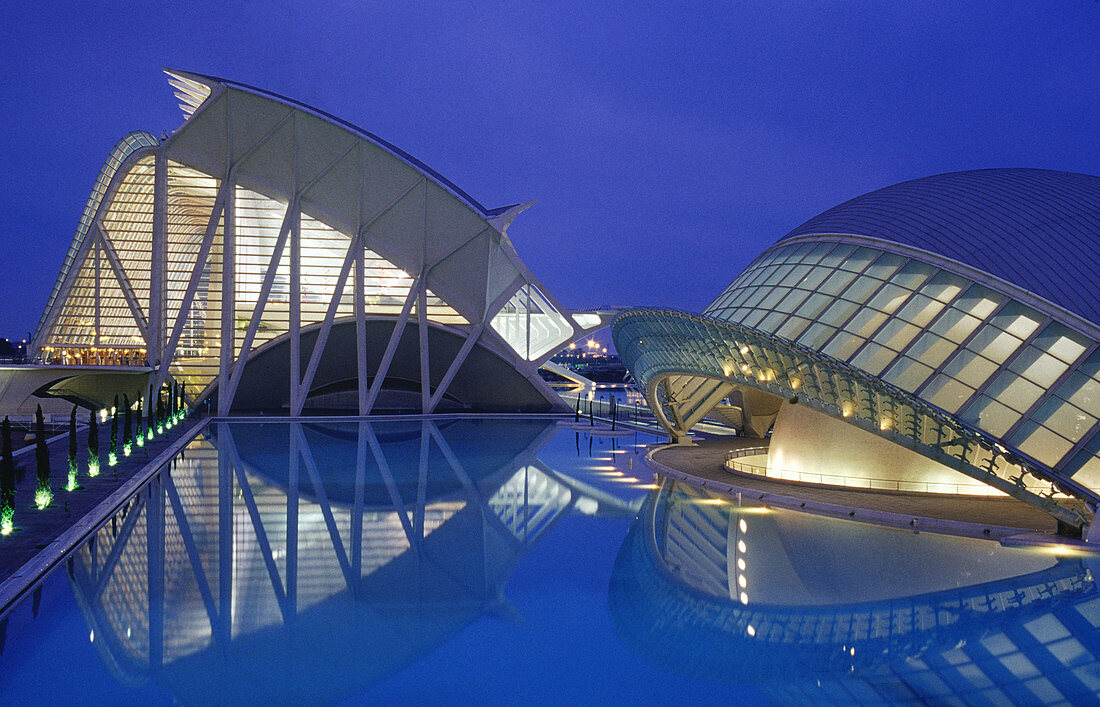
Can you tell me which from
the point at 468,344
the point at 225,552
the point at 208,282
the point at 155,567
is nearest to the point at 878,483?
the point at 225,552

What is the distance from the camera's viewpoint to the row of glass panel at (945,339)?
1770 centimetres

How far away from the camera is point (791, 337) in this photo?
22.5 m

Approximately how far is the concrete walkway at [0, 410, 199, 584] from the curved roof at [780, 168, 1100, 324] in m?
20.6

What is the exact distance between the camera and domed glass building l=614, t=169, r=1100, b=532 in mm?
17859

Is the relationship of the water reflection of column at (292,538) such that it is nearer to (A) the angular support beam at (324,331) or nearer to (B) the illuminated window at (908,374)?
(B) the illuminated window at (908,374)

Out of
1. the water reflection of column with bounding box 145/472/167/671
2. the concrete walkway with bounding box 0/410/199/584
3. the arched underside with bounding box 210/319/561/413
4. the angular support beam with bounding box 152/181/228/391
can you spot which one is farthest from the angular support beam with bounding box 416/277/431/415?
the water reflection of column with bounding box 145/472/167/671

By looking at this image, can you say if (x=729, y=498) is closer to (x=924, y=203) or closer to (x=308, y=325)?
(x=924, y=203)

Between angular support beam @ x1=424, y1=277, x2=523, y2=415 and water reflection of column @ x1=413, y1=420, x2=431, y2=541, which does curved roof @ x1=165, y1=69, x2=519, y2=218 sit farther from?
water reflection of column @ x1=413, y1=420, x2=431, y2=541

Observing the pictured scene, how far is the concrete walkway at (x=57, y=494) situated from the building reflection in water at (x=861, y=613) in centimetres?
979

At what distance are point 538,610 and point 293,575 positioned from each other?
428 centimetres

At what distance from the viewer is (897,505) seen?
2005 cm

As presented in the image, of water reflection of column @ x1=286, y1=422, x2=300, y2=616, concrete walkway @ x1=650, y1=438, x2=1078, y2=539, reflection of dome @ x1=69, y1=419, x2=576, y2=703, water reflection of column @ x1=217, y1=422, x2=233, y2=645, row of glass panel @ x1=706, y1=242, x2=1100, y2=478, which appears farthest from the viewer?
concrete walkway @ x1=650, y1=438, x2=1078, y2=539

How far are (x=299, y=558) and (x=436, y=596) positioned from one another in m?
3.36

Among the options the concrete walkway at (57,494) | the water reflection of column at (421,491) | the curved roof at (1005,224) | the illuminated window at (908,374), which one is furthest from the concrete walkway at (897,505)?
the concrete walkway at (57,494)
